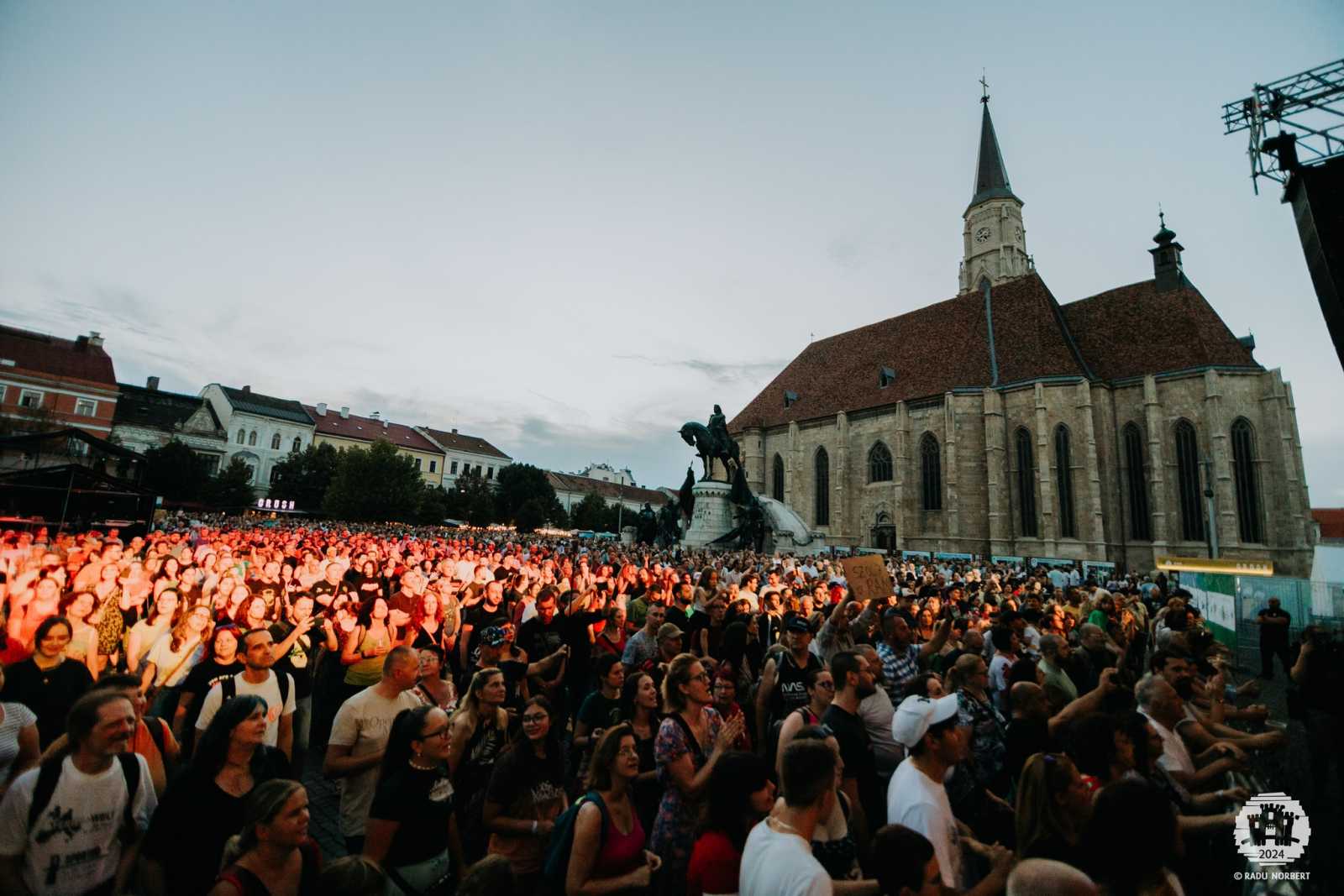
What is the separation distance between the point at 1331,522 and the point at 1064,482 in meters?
50.6

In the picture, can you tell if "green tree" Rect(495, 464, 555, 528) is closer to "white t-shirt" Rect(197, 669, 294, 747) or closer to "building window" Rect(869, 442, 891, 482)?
"building window" Rect(869, 442, 891, 482)

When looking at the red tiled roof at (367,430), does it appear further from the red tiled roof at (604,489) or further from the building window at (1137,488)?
the building window at (1137,488)

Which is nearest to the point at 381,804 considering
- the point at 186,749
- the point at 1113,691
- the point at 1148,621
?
the point at 186,749

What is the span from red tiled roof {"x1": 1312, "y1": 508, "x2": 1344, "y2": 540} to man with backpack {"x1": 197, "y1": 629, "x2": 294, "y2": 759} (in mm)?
78811

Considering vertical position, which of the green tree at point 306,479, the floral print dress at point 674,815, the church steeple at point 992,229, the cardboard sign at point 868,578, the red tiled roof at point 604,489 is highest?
the church steeple at point 992,229

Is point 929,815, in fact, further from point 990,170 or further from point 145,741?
point 990,170

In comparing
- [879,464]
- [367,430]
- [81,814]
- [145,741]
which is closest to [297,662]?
[145,741]

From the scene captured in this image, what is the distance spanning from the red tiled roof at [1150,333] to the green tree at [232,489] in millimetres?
58523

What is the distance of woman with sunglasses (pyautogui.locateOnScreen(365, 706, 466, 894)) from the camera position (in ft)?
8.23

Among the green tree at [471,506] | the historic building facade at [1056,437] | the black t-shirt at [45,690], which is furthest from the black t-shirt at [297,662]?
the green tree at [471,506]

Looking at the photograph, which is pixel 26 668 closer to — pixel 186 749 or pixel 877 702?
pixel 186 749

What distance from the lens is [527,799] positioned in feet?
9.07

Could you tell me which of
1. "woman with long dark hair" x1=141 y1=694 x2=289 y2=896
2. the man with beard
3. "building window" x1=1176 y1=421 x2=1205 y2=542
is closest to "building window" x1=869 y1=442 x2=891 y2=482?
"building window" x1=1176 y1=421 x2=1205 y2=542

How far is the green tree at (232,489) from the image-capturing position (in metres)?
44.2
